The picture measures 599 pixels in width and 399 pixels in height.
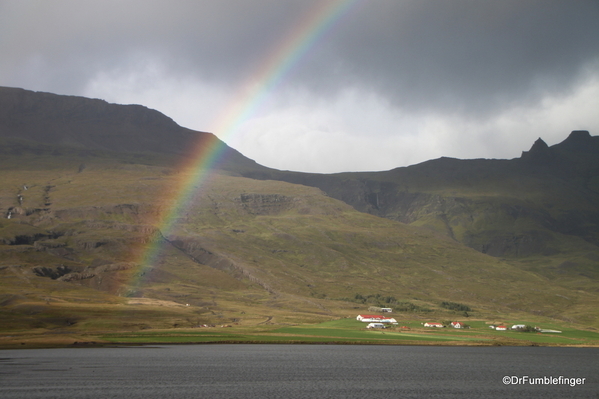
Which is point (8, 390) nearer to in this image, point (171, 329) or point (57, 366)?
point (57, 366)

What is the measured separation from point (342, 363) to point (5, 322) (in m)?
112

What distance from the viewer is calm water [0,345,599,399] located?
7725 centimetres

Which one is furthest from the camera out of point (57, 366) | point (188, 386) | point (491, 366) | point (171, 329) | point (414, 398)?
point (171, 329)

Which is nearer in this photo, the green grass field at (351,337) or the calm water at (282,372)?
the calm water at (282,372)

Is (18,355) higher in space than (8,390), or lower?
lower

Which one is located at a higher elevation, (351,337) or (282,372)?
(282,372)

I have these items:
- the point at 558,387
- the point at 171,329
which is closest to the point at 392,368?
the point at 558,387

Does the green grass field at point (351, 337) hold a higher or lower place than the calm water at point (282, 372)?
lower

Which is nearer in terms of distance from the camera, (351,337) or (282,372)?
(282,372)

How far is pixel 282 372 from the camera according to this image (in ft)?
324

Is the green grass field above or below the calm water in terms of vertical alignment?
below

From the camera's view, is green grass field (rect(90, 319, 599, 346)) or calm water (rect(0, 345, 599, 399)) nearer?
calm water (rect(0, 345, 599, 399))

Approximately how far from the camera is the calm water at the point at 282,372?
3041 inches

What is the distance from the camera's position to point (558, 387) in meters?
84.2
